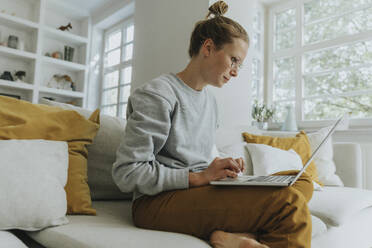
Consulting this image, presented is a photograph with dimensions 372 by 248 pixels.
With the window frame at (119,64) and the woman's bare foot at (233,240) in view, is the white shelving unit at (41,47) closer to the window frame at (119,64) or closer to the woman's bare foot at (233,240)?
the window frame at (119,64)

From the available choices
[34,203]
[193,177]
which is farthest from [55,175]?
[193,177]

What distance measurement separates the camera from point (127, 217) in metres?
1.17

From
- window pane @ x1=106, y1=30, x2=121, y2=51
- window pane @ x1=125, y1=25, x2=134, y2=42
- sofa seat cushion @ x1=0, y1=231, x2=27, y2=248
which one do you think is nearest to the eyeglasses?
sofa seat cushion @ x1=0, y1=231, x2=27, y2=248

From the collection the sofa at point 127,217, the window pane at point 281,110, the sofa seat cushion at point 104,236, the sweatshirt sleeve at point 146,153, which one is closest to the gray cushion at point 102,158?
the sofa at point 127,217

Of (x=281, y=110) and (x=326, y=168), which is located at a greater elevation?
(x=281, y=110)

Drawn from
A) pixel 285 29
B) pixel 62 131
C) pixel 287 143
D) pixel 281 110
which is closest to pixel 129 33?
pixel 285 29

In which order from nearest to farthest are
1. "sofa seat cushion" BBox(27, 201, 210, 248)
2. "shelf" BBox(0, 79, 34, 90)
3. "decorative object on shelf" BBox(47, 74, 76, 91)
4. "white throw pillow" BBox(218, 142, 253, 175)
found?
"sofa seat cushion" BBox(27, 201, 210, 248)
"white throw pillow" BBox(218, 142, 253, 175)
"shelf" BBox(0, 79, 34, 90)
"decorative object on shelf" BBox(47, 74, 76, 91)

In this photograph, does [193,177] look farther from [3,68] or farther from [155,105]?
[3,68]

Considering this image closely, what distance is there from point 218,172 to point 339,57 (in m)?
3.15

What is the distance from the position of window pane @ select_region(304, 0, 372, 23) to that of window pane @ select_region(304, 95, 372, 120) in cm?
100

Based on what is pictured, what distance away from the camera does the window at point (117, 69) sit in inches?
181

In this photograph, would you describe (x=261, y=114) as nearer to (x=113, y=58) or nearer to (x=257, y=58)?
(x=257, y=58)

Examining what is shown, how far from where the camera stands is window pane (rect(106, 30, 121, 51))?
4830mm

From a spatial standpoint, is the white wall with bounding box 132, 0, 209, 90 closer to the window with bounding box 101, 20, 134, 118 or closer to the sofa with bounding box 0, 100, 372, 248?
the window with bounding box 101, 20, 134, 118
